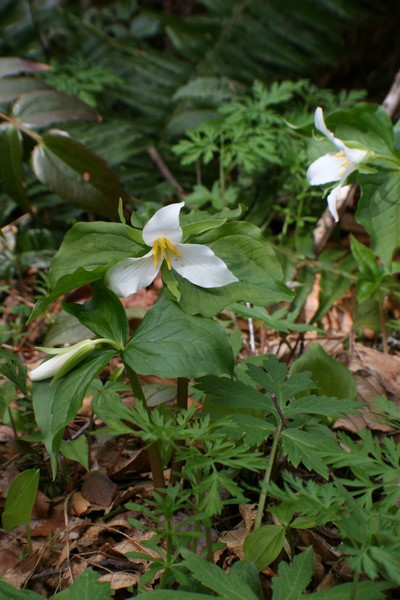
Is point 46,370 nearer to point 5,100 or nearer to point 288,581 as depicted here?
point 288,581

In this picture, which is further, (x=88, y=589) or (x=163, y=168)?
(x=163, y=168)

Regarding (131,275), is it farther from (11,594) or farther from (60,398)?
(11,594)

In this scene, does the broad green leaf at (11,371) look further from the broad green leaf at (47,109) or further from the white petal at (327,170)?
the broad green leaf at (47,109)

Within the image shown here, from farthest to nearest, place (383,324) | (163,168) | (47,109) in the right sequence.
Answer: (163,168)
(47,109)
(383,324)

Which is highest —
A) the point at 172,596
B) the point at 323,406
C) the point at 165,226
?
the point at 165,226

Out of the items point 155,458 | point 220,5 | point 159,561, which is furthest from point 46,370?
point 220,5

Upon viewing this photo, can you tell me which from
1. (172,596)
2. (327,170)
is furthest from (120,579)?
(327,170)

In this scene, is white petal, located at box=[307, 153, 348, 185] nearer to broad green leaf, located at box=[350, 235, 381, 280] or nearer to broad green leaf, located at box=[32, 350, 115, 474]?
broad green leaf, located at box=[350, 235, 381, 280]

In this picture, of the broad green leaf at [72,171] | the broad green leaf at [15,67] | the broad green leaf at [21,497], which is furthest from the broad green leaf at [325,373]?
the broad green leaf at [15,67]
